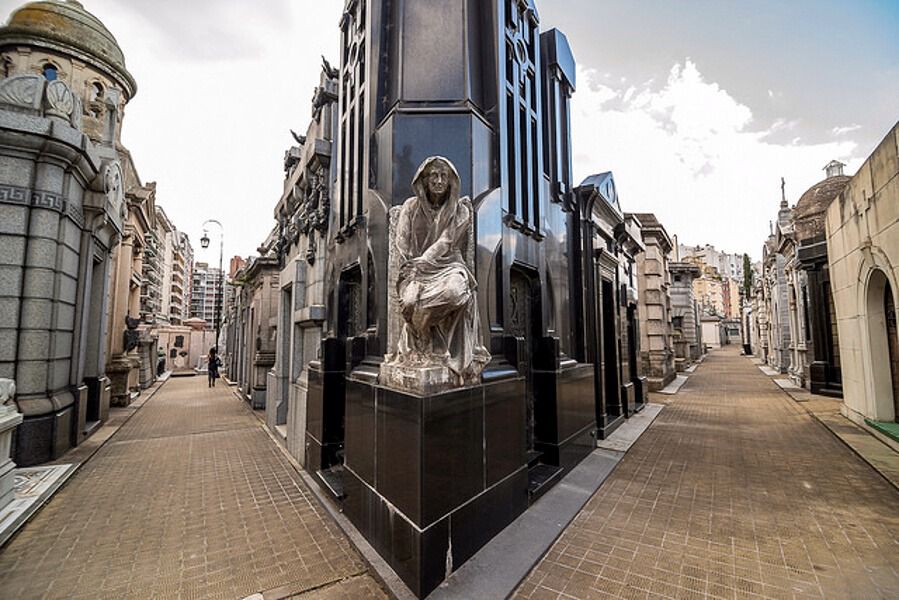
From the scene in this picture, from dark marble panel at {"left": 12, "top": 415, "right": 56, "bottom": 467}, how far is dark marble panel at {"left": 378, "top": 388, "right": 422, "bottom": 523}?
22.0ft

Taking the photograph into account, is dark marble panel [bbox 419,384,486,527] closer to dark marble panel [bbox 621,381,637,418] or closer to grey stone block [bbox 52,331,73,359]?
dark marble panel [bbox 621,381,637,418]

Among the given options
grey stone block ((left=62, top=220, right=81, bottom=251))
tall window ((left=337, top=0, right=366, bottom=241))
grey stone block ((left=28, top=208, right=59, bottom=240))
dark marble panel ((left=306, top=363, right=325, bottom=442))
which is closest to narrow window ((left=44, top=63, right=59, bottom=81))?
grey stone block ((left=62, top=220, right=81, bottom=251))

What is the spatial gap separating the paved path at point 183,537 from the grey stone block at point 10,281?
3130 millimetres

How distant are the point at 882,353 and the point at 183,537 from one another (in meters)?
12.5

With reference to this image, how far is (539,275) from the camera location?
5.88 metres

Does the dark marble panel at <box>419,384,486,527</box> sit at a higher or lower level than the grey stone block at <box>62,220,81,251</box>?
lower

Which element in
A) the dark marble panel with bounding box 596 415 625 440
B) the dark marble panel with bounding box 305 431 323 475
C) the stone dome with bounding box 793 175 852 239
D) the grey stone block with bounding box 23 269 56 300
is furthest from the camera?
the stone dome with bounding box 793 175 852 239

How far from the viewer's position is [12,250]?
6340 mm

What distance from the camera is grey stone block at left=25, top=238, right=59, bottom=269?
21.4 ft

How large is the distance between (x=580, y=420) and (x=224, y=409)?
10.6 m

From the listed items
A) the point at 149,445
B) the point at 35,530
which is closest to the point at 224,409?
the point at 149,445

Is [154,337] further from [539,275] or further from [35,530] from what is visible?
[539,275]

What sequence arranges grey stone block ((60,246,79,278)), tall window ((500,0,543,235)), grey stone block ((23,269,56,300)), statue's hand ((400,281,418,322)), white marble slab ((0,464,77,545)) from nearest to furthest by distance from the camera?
statue's hand ((400,281,418,322)) → white marble slab ((0,464,77,545)) → tall window ((500,0,543,235)) → grey stone block ((23,269,56,300)) → grey stone block ((60,246,79,278))

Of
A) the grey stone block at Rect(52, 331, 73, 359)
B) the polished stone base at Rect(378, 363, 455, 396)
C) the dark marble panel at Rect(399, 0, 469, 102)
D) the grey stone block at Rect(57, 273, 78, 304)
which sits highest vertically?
the dark marble panel at Rect(399, 0, 469, 102)
